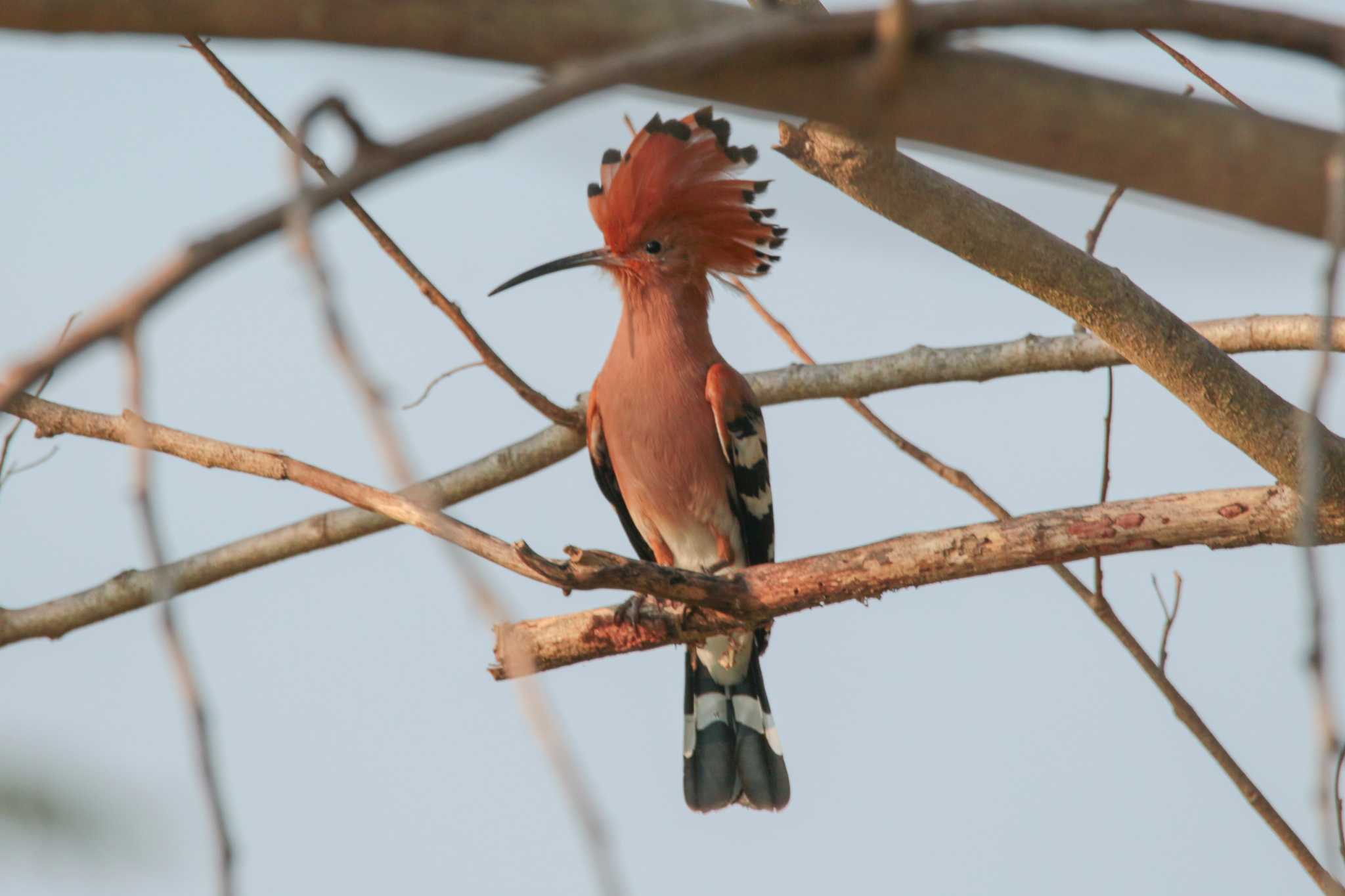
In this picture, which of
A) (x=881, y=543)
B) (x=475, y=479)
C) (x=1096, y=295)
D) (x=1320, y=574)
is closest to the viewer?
(x=1320, y=574)

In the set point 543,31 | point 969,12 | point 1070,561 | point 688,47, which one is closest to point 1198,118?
point 969,12

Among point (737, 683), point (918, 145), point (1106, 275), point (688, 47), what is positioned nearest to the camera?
point (688, 47)

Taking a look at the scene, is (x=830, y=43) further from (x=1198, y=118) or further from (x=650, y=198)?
(x=650, y=198)

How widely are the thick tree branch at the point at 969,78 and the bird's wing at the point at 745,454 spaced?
2.90m

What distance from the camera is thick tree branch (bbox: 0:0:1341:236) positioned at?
1.16 metres

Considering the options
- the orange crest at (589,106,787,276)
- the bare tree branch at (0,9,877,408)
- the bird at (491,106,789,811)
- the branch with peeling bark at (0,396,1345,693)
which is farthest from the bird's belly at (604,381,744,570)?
the bare tree branch at (0,9,877,408)

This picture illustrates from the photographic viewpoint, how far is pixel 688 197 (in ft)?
14.5

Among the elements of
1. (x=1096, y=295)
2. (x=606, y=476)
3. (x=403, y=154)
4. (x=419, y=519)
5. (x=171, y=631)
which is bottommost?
(x=171, y=631)

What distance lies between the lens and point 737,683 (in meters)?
4.68

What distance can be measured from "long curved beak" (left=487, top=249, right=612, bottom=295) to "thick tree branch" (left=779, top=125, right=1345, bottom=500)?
1.84 meters

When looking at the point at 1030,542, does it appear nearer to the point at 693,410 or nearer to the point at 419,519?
the point at 419,519

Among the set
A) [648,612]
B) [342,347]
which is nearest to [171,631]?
[342,347]

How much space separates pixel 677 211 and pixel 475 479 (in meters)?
1.21

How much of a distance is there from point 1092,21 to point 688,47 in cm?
39
